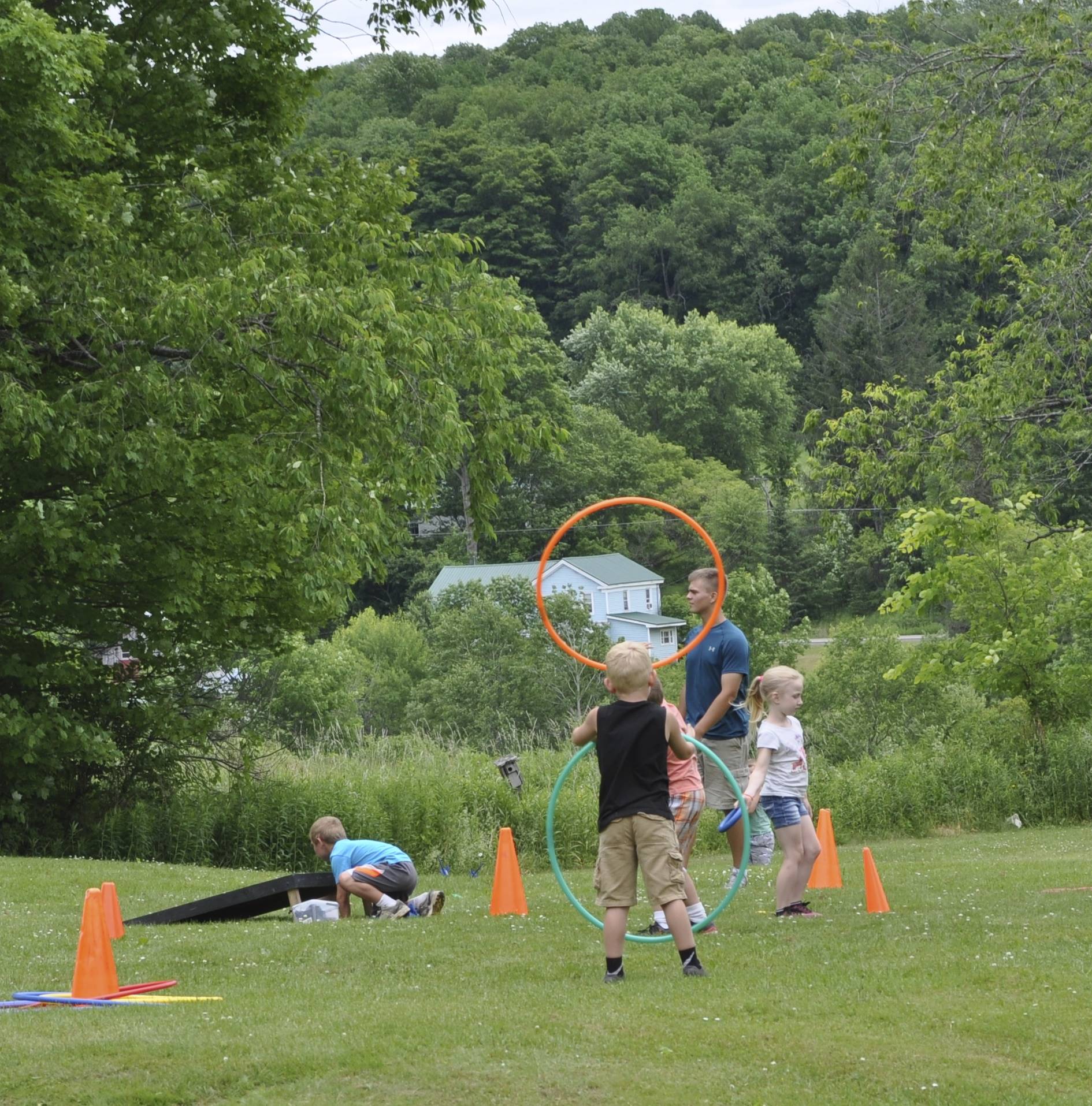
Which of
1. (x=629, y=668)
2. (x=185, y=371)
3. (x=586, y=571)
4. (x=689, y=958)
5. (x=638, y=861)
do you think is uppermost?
(x=586, y=571)

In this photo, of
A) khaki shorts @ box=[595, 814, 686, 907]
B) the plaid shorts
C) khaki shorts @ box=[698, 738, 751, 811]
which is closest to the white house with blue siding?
khaki shorts @ box=[698, 738, 751, 811]

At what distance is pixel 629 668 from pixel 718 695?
2.19 m

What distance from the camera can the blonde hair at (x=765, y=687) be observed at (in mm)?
9031

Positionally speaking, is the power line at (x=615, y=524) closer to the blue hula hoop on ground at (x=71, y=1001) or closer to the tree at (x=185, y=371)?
the tree at (x=185, y=371)

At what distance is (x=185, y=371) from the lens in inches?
616

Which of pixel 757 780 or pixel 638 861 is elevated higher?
pixel 757 780

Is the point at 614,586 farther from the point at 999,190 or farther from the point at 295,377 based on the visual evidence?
the point at 295,377

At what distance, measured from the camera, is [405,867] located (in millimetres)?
10836

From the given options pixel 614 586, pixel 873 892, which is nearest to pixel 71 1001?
pixel 873 892

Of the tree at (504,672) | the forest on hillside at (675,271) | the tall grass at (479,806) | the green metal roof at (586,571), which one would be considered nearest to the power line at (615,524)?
the forest on hillside at (675,271)

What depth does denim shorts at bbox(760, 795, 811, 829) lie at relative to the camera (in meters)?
9.01

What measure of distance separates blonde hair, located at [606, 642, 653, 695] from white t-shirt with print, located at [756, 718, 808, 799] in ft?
6.14

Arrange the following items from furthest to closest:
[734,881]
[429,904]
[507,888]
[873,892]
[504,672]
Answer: [504,672]
[429,904]
[507,888]
[873,892]
[734,881]

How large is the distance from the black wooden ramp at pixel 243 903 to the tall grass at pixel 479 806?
6713mm
